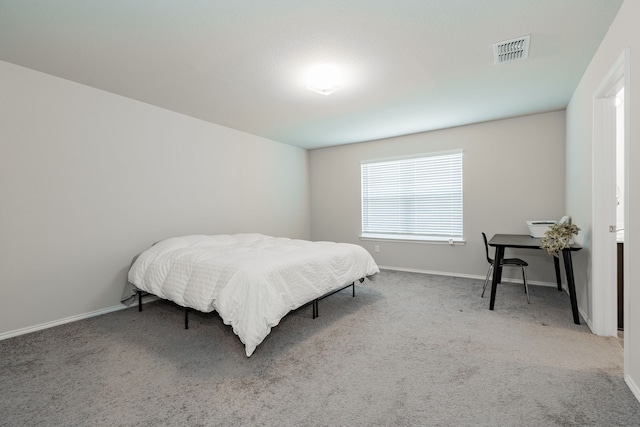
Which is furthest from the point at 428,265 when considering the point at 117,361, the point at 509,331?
the point at 117,361

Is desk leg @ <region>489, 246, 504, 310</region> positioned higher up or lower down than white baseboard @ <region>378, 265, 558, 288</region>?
higher up

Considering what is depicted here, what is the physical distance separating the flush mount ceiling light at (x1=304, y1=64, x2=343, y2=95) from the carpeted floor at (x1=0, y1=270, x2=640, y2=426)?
2334mm

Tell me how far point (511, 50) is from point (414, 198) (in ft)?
9.48

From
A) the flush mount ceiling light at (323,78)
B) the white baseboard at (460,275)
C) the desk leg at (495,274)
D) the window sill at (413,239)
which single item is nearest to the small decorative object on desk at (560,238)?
the desk leg at (495,274)

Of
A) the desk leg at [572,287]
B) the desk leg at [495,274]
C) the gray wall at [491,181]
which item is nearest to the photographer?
the desk leg at [572,287]

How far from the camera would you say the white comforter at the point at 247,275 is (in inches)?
88.5

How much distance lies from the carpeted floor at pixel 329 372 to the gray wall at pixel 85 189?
1.34 feet

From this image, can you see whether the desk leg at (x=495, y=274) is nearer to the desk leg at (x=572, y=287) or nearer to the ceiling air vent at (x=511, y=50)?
the desk leg at (x=572, y=287)

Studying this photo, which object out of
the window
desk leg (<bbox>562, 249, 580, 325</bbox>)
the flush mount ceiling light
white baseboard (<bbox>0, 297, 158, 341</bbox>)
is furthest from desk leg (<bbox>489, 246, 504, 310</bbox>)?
white baseboard (<bbox>0, 297, 158, 341</bbox>)

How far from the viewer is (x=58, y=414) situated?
1.69 metres

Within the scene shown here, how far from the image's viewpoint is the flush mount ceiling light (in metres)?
2.71

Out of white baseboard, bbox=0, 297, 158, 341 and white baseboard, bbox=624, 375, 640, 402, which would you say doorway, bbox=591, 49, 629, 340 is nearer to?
white baseboard, bbox=624, 375, 640, 402

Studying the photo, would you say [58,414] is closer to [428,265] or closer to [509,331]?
[509,331]

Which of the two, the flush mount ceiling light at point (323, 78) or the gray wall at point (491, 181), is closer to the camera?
the flush mount ceiling light at point (323, 78)
